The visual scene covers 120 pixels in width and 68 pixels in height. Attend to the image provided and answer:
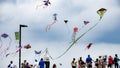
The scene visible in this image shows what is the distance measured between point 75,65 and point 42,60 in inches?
137

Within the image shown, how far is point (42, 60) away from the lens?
10169 centimetres

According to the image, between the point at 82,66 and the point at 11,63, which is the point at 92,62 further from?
the point at 11,63

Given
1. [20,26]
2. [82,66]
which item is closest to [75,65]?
[82,66]

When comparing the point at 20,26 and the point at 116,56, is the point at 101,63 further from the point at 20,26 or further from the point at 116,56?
the point at 20,26

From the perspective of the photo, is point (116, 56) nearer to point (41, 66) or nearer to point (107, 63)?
point (107, 63)

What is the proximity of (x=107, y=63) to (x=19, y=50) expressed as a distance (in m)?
8.66

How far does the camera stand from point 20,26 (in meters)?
107

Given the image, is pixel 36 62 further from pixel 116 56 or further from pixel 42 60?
pixel 116 56

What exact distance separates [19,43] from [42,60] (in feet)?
16.6

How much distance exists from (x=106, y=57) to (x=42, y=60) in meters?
6.56

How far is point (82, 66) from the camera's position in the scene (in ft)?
338

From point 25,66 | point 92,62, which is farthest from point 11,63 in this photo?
point 92,62

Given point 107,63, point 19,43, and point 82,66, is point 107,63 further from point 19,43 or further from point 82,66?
point 19,43

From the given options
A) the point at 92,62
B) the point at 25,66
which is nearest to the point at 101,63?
the point at 92,62
